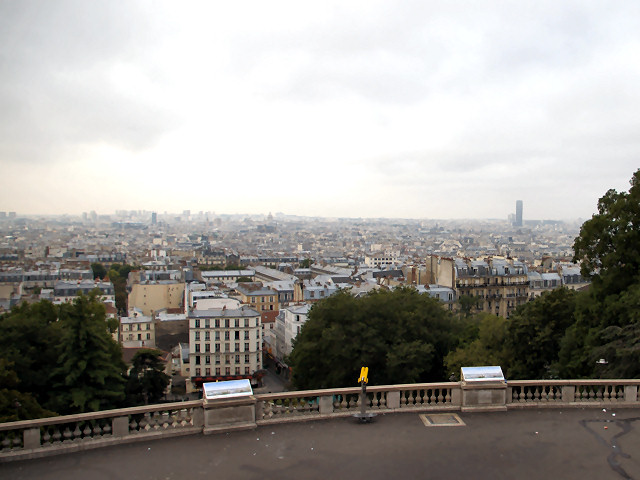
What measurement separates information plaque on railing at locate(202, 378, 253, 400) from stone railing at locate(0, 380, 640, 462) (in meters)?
0.13

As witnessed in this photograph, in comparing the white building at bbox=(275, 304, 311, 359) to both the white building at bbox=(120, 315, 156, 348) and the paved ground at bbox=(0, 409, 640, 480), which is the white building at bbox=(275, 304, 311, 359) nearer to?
the white building at bbox=(120, 315, 156, 348)

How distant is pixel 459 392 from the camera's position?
13.0 meters

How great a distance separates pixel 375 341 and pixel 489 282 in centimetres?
4426

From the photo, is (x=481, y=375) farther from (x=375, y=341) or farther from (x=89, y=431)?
(x=375, y=341)

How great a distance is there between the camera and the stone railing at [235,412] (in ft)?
35.9

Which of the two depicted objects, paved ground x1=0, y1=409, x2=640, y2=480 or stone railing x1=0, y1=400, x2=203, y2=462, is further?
stone railing x1=0, y1=400, x2=203, y2=462

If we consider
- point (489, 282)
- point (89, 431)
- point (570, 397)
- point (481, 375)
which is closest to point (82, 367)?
point (89, 431)

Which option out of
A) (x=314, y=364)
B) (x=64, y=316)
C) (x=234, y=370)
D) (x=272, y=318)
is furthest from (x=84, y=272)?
(x=314, y=364)

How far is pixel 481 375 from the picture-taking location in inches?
520

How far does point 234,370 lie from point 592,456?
1853 inches

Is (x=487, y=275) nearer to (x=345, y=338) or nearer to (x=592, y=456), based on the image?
(x=345, y=338)

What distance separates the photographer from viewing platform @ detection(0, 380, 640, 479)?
10.2 metres

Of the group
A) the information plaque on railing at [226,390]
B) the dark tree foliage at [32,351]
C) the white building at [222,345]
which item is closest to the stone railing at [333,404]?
the information plaque on railing at [226,390]

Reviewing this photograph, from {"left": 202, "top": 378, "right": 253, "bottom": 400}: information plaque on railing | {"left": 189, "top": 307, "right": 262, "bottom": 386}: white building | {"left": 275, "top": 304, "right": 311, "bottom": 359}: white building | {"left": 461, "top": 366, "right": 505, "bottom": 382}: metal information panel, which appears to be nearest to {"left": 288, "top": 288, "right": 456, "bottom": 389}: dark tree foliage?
{"left": 461, "top": 366, "right": 505, "bottom": 382}: metal information panel
